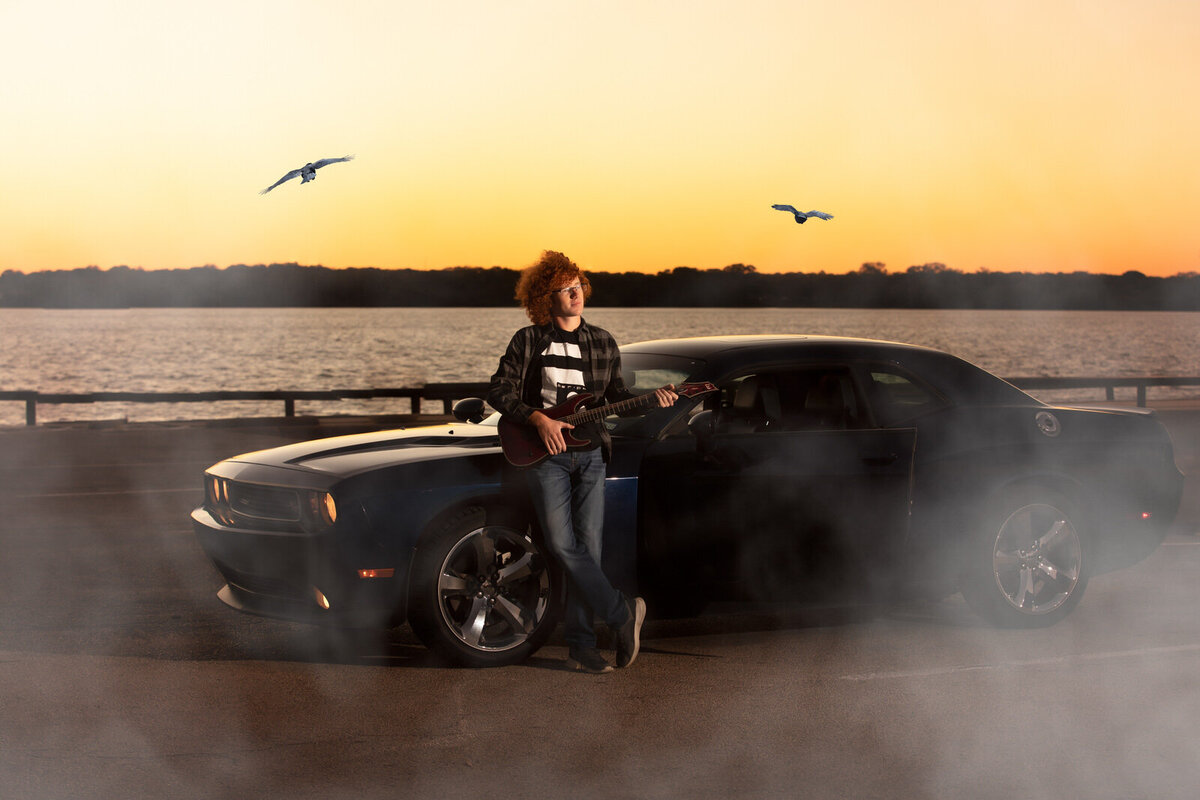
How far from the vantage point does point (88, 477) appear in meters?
14.3

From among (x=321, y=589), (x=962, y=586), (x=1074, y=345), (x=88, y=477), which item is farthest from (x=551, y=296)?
(x=1074, y=345)

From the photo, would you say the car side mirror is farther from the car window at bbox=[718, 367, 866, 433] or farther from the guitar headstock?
the guitar headstock

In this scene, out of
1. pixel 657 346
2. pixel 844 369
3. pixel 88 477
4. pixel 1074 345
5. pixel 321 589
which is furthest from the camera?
pixel 1074 345

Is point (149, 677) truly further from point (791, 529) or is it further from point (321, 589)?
point (791, 529)

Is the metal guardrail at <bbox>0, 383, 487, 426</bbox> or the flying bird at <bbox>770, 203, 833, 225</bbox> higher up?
the flying bird at <bbox>770, 203, 833, 225</bbox>

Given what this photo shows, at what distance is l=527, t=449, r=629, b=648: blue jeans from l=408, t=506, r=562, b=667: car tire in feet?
0.73

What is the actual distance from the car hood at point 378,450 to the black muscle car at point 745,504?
21 mm

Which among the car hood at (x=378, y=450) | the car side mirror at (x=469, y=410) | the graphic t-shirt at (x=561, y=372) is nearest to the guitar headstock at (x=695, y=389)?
the graphic t-shirt at (x=561, y=372)

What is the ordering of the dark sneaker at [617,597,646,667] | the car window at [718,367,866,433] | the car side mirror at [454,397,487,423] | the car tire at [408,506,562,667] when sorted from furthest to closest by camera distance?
the car side mirror at [454,397,487,423] → the car window at [718,367,866,433] → the dark sneaker at [617,597,646,667] → the car tire at [408,506,562,667]

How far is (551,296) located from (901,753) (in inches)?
93.6

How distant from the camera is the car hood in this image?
5949 millimetres

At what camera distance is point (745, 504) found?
6098 millimetres

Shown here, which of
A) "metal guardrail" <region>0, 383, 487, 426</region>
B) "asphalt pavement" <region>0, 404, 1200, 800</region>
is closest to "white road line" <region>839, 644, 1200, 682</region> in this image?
"asphalt pavement" <region>0, 404, 1200, 800</region>

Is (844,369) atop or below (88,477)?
atop
